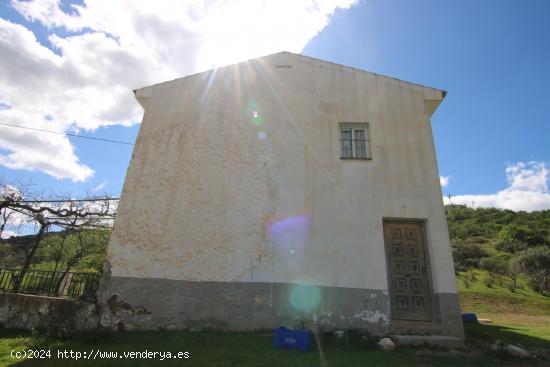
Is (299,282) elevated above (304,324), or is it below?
above

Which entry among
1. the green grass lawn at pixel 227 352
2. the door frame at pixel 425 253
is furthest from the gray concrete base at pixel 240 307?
the green grass lawn at pixel 227 352

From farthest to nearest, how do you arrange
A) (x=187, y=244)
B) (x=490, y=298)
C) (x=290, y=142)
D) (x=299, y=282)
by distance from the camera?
(x=490, y=298)
(x=290, y=142)
(x=187, y=244)
(x=299, y=282)

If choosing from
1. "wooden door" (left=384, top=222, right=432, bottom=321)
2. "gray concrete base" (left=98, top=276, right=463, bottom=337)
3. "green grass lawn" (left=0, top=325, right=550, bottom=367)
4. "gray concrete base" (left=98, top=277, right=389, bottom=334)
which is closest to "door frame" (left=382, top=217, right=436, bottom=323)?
"wooden door" (left=384, top=222, right=432, bottom=321)

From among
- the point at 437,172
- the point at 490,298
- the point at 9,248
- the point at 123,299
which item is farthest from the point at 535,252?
the point at 9,248

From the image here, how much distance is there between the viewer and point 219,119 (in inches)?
340

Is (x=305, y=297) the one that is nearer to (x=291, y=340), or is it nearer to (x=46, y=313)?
(x=291, y=340)

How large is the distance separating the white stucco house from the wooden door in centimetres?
3

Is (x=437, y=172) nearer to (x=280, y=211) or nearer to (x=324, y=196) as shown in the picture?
(x=324, y=196)

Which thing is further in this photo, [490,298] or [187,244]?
[490,298]

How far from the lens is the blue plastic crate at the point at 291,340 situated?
5.45 meters

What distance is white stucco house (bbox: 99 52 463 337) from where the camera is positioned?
6891 millimetres

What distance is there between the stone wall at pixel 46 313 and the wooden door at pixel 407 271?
7409mm

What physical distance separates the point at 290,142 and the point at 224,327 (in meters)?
5.02

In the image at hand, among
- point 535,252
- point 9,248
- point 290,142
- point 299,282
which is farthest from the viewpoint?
point 535,252
